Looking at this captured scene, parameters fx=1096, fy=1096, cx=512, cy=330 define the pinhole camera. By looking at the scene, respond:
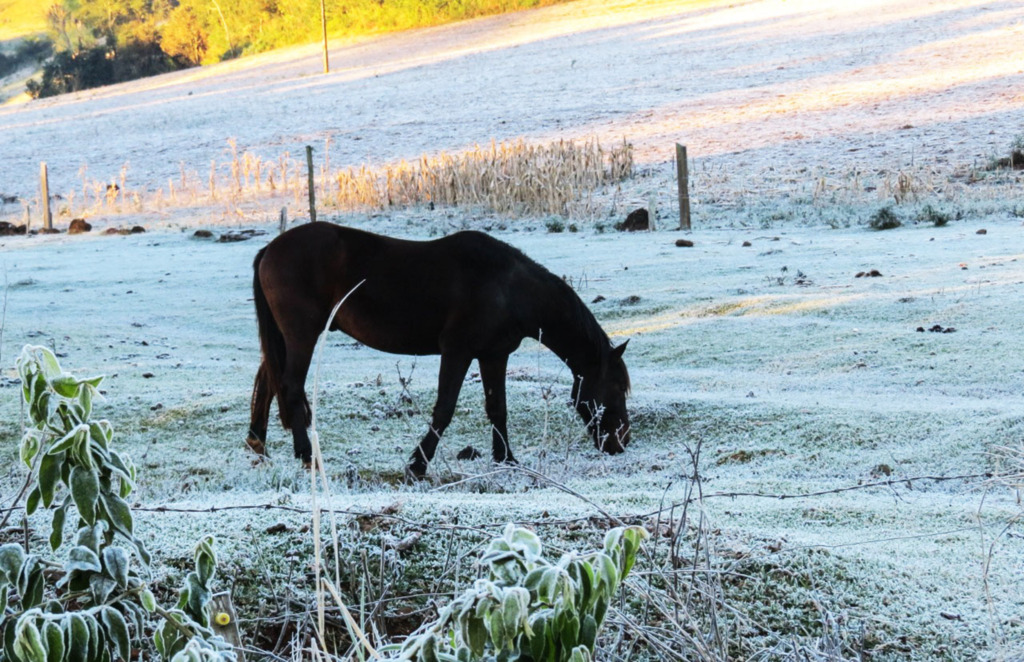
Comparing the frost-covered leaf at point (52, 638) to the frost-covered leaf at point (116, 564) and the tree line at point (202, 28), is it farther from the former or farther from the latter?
the tree line at point (202, 28)

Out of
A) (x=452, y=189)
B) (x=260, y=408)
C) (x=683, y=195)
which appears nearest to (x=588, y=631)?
(x=260, y=408)

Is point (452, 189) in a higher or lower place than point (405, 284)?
higher

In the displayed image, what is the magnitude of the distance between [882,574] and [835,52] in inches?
1465

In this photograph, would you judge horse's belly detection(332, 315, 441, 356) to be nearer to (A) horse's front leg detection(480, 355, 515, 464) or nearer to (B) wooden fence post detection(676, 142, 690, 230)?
(A) horse's front leg detection(480, 355, 515, 464)

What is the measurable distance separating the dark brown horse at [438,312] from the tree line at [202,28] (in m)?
57.9

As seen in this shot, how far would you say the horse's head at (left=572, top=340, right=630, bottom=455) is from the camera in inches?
267

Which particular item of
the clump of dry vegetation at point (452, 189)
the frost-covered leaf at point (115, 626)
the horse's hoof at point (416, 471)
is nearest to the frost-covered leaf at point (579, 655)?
the frost-covered leaf at point (115, 626)

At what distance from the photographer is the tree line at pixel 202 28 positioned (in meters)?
62.4

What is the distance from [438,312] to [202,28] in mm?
69425

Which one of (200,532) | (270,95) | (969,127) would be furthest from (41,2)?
(200,532)

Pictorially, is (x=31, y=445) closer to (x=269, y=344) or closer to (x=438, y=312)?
(x=438, y=312)

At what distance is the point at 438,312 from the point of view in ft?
21.8

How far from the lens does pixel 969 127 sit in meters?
24.8

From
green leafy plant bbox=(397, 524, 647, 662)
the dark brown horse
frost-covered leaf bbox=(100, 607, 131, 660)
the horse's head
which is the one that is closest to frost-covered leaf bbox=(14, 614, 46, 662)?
frost-covered leaf bbox=(100, 607, 131, 660)
